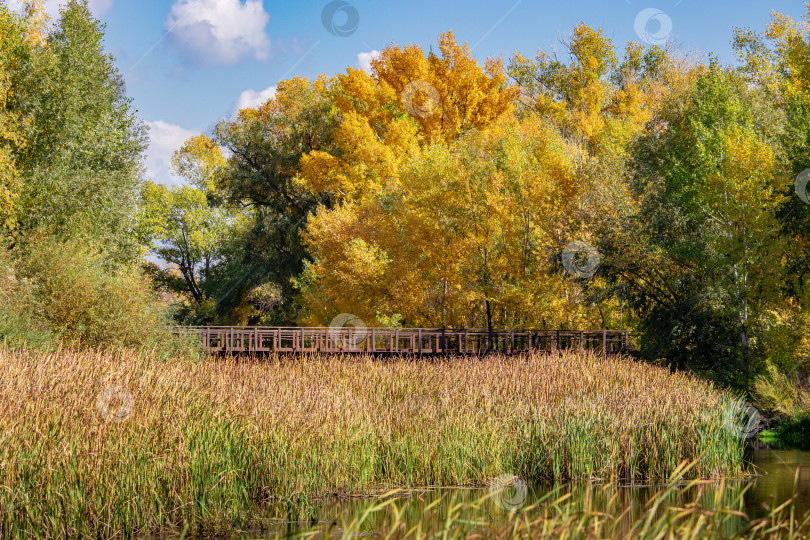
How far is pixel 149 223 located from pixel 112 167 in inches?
646

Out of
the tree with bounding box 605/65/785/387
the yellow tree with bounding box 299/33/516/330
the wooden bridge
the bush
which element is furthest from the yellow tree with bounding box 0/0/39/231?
the tree with bounding box 605/65/785/387

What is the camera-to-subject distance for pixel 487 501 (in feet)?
29.1

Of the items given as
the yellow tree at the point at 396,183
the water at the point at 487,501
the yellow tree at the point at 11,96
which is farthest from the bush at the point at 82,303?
the water at the point at 487,501

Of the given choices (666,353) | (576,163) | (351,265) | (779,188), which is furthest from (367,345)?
(779,188)

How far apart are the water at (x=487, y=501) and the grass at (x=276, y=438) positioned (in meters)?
0.30

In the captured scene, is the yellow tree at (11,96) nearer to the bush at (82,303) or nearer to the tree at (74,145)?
the tree at (74,145)

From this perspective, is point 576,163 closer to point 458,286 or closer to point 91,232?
point 458,286

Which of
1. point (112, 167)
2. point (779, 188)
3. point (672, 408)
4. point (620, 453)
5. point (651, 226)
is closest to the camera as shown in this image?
point (620, 453)

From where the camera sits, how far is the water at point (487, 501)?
7875 millimetres

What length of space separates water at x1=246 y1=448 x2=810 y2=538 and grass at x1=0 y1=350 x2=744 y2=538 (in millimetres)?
301

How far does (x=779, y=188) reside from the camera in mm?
22781

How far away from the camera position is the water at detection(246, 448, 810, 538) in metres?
7.88

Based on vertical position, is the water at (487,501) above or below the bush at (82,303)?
below

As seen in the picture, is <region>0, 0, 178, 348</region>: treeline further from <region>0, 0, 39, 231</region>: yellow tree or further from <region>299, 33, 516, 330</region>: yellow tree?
<region>299, 33, 516, 330</region>: yellow tree
